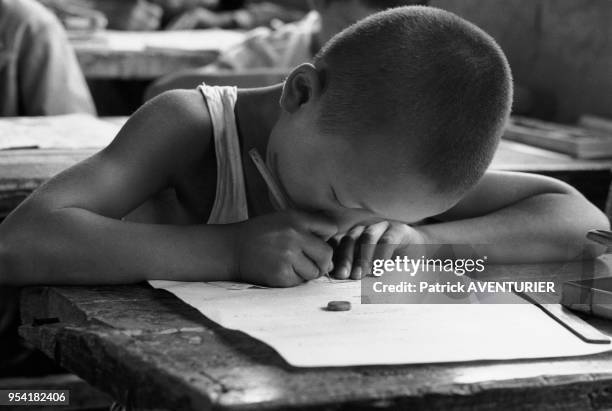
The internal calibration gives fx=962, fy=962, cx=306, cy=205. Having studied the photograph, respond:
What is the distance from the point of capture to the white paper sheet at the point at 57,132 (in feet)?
6.14

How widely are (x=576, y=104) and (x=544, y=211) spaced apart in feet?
3.97

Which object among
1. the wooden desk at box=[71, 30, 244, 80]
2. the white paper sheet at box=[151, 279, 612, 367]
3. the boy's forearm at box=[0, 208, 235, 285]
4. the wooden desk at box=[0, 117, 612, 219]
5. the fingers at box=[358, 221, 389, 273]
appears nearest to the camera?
the white paper sheet at box=[151, 279, 612, 367]

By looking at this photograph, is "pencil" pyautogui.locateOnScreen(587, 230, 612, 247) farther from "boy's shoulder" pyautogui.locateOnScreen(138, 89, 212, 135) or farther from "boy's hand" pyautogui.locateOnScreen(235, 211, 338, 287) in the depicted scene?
"boy's shoulder" pyautogui.locateOnScreen(138, 89, 212, 135)

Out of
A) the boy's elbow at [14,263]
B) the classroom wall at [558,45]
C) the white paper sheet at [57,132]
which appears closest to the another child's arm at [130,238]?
the boy's elbow at [14,263]

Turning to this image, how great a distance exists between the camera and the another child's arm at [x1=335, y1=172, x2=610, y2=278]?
56.0 inches

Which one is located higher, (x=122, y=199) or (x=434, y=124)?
(x=434, y=124)

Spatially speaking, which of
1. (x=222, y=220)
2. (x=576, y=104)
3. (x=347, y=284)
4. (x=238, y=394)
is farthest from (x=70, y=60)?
(x=238, y=394)

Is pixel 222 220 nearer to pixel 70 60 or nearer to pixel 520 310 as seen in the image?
pixel 520 310

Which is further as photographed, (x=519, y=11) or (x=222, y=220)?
(x=519, y=11)

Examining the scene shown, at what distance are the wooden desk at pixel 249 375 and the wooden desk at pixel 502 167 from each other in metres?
0.55

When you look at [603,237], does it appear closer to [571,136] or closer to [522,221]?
[522,221]

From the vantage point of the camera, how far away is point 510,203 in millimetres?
1582

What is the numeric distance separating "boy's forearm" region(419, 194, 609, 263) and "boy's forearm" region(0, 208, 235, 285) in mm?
374

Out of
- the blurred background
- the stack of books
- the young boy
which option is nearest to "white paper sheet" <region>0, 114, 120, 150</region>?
the blurred background
